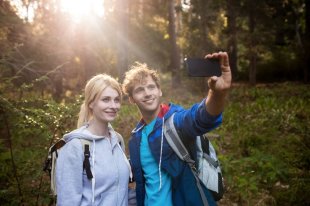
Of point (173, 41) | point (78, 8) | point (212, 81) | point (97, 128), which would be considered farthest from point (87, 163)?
point (173, 41)

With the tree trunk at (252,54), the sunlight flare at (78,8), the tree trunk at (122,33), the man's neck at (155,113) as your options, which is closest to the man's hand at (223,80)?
the man's neck at (155,113)

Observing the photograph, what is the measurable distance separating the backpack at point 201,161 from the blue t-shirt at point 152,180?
302mm

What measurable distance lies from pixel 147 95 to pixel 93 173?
903 mm

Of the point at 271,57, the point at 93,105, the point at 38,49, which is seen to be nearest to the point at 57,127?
the point at 93,105

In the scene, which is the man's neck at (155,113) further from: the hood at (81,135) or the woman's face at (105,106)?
the hood at (81,135)

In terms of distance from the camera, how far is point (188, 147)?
118 inches

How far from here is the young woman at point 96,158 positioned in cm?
288

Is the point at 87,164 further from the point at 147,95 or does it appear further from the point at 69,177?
the point at 147,95

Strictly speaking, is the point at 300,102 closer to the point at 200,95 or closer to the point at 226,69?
the point at 200,95

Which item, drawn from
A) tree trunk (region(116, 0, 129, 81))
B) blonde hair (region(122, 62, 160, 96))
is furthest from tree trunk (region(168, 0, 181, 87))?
blonde hair (region(122, 62, 160, 96))

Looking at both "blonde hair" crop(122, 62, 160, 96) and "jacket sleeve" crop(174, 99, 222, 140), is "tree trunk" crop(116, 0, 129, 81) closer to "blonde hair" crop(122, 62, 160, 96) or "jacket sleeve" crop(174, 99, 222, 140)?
"blonde hair" crop(122, 62, 160, 96)

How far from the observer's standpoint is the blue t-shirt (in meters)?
3.17

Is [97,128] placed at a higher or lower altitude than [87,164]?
higher

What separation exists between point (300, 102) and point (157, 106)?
10.5m
